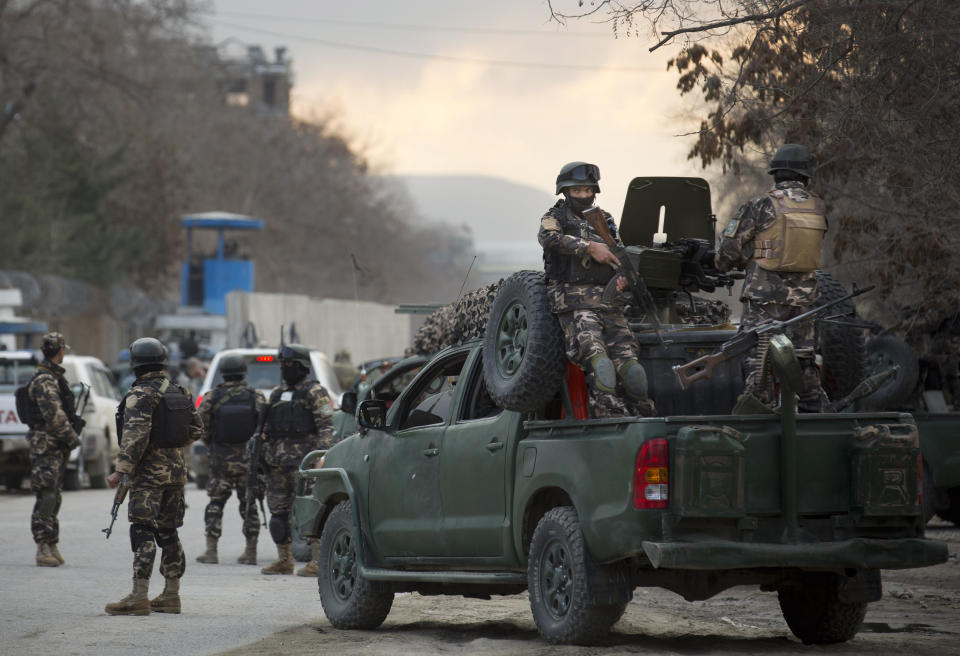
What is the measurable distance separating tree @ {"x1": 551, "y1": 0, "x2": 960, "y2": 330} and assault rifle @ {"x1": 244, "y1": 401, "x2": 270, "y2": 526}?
4.52 metres

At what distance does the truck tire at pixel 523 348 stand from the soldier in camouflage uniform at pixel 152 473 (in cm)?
293

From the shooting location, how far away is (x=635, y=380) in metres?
8.93

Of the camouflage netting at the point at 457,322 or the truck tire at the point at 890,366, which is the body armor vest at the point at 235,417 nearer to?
the camouflage netting at the point at 457,322

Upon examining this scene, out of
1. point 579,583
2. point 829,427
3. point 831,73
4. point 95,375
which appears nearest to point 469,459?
point 579,583

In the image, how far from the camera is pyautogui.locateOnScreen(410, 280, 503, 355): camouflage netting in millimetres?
16125

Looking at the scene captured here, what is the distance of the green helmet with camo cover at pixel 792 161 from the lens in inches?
394

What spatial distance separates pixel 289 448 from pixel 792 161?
21.0ft

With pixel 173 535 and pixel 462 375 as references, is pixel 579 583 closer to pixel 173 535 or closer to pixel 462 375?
pixel 462 375

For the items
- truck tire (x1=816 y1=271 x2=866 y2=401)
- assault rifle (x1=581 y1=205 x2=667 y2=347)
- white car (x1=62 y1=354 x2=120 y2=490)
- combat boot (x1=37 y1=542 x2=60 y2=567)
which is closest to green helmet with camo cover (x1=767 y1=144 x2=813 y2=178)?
assault rifle (x1=581 y1=205 x2=667 y2=347)

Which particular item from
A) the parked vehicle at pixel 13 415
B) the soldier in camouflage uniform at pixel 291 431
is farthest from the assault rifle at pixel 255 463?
the parked vehicle at pixel 13 415

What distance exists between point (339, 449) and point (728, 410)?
9.69 ft

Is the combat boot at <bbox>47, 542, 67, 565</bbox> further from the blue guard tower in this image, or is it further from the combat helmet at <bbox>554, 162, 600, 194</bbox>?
the blue guard tower

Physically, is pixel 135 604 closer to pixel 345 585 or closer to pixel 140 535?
pixel 140 535

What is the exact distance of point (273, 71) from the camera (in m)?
135
